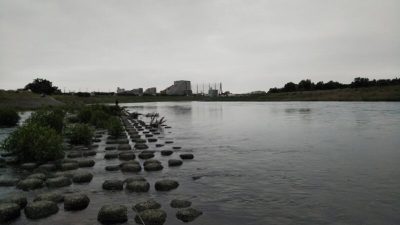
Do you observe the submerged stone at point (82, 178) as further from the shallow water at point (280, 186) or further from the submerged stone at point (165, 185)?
the submerged stone at point (165, 185)

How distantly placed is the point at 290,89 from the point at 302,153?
141710mm

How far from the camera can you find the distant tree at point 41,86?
12044cm

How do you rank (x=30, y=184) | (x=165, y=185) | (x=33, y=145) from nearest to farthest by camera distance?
(x=165, y=185) < (x=30, y=184) < (x=33, y=145)

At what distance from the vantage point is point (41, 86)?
122 meters

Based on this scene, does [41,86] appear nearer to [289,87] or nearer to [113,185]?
[289,87]

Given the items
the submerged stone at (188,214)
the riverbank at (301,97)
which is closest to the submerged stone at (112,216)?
the submerged stone at (188,214)

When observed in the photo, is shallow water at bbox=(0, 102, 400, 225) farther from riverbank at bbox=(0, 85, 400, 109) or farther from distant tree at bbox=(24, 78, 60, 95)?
distant tree at bbox=(24, 78, 60, 95)

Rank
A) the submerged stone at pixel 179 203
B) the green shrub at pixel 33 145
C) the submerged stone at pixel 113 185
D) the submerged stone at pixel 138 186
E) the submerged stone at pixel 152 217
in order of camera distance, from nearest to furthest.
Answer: the submerged stone at pixel 152 217 → the submerged stone at pixel 179 203 → the submerged stone at pixel 138 186 → the submerged stone at pixel 113 185 → the green shrub at pixel 33 145

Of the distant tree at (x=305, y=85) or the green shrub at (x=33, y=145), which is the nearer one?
the green shrub at (x=33, y=145)

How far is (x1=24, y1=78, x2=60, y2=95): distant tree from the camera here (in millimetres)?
120438

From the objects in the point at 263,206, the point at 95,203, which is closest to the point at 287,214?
the point at 263,206

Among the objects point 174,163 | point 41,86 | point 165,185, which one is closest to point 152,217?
point 165,185

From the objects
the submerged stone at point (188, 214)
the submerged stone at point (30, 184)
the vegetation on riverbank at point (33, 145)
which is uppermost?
the vegetation on riverbank at point (33, 145)

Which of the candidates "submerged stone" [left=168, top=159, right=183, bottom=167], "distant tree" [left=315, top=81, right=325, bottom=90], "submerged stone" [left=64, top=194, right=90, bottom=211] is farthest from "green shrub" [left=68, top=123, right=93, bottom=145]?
"distant tree" [left=315, top=81, right=325, bottom=90]
